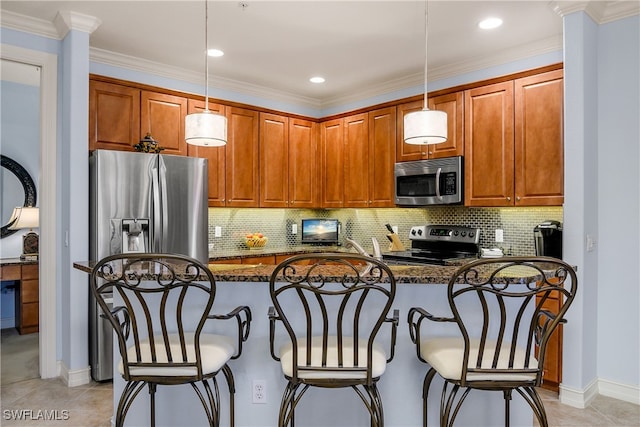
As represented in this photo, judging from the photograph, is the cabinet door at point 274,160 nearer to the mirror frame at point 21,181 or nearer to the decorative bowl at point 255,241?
the decorative bowl at point 255,241

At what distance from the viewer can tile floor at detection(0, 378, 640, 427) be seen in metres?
2.65

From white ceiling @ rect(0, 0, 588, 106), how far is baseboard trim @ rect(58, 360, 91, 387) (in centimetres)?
246

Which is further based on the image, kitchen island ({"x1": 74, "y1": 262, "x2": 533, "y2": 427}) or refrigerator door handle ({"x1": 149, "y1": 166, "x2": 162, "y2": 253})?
refrigerator door handle ({"x1": 149, "y1": 166, "x2": 162, "y2": 253})

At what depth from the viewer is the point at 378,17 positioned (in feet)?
10.3

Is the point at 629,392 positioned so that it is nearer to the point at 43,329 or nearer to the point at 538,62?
the point at 538,62

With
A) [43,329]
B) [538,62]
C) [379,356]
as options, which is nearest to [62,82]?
[43,329]

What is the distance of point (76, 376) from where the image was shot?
3.20 m

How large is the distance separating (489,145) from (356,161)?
58.9 inches

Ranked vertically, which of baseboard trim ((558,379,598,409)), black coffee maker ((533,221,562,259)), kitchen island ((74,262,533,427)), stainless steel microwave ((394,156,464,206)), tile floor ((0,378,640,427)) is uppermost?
stainless steel microwave ((394,156,464,206))

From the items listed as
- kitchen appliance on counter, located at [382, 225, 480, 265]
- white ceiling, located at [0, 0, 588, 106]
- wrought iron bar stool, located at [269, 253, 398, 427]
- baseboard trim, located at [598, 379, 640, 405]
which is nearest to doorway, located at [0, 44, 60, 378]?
white ceiling, located at [0, 0, 588, 106]

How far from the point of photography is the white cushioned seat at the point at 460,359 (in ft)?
5.69

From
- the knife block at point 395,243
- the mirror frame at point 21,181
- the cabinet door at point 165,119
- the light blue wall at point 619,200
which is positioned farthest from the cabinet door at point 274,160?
the light blue wall at point 619,200

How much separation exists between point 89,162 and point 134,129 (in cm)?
62

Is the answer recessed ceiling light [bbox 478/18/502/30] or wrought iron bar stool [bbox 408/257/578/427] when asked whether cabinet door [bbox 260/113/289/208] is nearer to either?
recessed ceiling light [bbox 478/18/502/30]
